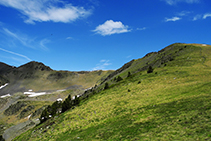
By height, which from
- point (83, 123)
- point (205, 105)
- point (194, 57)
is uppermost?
point (194, 57)

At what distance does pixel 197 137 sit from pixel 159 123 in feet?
21.9

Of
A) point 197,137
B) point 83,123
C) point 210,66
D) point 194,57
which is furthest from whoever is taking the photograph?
point 194,57

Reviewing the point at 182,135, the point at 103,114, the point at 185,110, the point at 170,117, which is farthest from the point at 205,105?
the point at 103,114

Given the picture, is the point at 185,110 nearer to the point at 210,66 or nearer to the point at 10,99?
the point at 210,66

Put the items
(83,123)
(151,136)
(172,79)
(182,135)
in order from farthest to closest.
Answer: (172,79), (83,123), (151,136), (182,135)

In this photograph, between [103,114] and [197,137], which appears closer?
[197,137]

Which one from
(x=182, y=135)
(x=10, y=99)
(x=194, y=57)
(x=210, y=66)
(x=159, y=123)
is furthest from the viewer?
(x=10, y=99)

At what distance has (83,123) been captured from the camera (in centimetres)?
3459

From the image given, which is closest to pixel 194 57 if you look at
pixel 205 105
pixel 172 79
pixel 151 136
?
pixel 172 79

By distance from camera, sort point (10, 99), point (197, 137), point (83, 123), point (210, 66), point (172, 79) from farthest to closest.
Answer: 1. point (10, 99)
2. point (210, 66)
3. point (172, 79)
4. point (83, 123)
5. point (197, 137)

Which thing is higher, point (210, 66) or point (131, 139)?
point (210, 66)

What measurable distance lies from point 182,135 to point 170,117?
19.9 ft

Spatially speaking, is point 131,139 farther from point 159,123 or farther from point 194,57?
point 194,57

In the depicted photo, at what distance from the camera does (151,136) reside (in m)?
17.2
